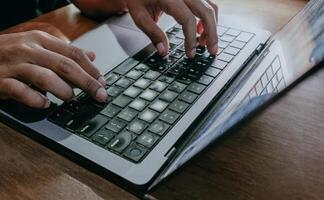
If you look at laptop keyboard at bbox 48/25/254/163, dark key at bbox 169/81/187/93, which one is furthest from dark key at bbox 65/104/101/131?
dark key at bbox 169/81/187/93

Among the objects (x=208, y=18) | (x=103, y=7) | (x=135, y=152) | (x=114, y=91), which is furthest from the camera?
(x=103, y=7)

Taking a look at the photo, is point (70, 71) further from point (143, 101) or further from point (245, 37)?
point (245, 37)

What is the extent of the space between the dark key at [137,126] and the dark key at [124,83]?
0.09m

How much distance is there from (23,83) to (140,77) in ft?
0.53

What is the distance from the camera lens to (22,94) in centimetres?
47

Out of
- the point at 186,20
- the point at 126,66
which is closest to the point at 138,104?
the point at 126,66

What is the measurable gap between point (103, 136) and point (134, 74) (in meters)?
0.15

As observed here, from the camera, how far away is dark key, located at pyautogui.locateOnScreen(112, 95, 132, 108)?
475 mm

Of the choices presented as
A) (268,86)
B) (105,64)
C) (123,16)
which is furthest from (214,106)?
(123,16)

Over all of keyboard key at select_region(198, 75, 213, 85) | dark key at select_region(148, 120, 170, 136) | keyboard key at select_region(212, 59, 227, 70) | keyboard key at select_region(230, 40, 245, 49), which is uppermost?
dark key at select_region(148, 120, 170, 136)

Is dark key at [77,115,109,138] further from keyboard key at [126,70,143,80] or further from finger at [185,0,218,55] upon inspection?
finger at [185,0,218,55]

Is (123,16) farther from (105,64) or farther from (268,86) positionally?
(268,86)

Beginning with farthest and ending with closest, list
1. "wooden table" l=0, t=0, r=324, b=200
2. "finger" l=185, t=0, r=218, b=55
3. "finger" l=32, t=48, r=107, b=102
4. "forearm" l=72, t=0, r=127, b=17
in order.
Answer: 1. "forearm" l=72, t=0, r=127, b=17
2. "finger" l=185, t=0, r=218, b=55
3. "finger" l=32, t=48, r=107, b=102
4. "wooden table" l=0, t=0, r=324, b=200

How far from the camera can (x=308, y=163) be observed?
1.35 feet
